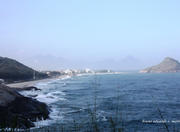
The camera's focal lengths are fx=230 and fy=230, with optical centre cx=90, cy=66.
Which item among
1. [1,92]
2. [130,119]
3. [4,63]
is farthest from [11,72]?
[130,119]

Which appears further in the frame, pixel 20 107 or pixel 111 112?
pixel 111 112

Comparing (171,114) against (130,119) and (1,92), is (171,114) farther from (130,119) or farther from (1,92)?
(1,92)

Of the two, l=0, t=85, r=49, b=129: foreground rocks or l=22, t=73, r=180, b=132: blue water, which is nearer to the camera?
l=22, t=73, r=180, b=132: blue water

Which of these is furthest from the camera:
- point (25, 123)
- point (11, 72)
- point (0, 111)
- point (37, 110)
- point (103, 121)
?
point (11, 72)

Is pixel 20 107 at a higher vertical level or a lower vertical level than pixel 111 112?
higher

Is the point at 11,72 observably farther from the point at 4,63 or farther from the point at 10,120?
the point at 10,120

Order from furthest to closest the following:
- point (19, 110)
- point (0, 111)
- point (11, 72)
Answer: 1. point (11, 72)
2. point (19, 110)
3. point (0, 111)

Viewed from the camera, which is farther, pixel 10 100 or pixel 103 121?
pixel 10 100

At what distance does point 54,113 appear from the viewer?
68.8ft

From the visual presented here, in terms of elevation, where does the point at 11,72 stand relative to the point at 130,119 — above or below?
above

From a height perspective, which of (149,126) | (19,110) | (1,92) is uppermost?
(1,92)

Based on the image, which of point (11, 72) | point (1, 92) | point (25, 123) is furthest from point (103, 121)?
point (11, 72)

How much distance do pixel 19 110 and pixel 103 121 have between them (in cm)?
676

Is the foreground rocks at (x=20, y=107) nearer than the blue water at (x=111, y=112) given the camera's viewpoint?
No
